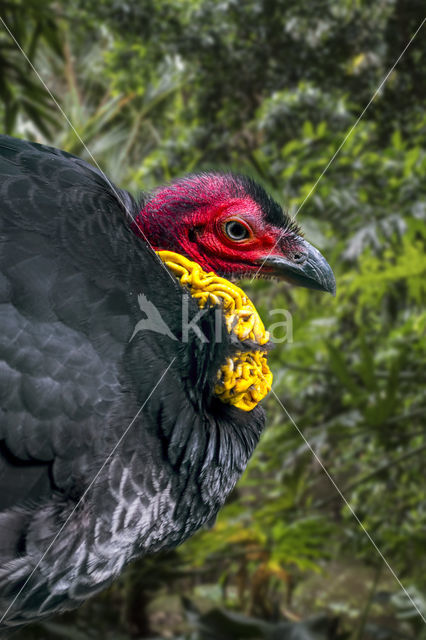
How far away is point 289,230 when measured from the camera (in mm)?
1189

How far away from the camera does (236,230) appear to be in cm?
114

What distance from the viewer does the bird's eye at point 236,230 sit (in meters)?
1.13

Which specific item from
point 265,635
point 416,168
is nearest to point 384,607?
point 265,635

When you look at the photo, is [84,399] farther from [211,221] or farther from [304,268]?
[304,268]

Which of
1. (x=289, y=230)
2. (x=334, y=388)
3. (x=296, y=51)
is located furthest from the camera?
(x=296, y=51)

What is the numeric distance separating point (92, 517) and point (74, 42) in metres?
4.05

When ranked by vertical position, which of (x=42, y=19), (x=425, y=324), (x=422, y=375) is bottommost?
(x=422, y=375)

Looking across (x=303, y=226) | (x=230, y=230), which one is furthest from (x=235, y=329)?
(x=303, y=226)

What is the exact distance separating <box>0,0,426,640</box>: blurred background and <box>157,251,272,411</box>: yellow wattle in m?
1.00

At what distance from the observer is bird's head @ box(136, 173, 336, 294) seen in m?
1.10

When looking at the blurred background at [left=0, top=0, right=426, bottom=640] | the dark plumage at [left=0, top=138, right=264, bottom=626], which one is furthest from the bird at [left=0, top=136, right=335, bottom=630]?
the blurred background at [left=0, top=0, right=426, bottom=640]

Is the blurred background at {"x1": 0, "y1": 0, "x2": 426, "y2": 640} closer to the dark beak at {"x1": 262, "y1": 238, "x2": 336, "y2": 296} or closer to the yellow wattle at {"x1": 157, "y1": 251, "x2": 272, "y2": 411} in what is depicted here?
A: the dark beak at {"x1": 262, "y1": 238, "x2": 336, "y2": 296}

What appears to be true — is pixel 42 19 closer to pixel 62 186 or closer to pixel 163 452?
pixel 62 186

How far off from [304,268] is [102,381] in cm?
49
